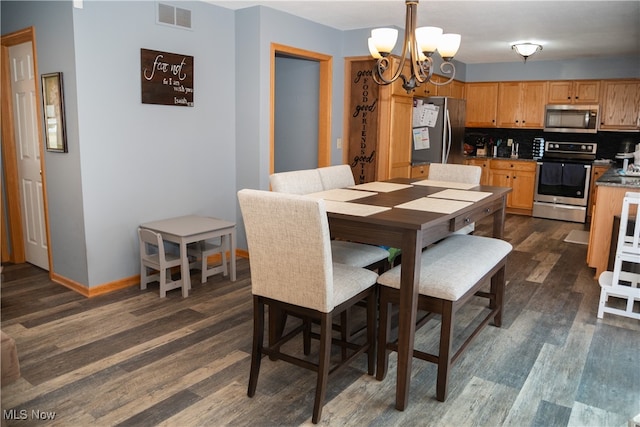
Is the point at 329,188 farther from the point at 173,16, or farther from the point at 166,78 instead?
the point at 173,16

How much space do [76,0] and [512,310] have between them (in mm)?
3715

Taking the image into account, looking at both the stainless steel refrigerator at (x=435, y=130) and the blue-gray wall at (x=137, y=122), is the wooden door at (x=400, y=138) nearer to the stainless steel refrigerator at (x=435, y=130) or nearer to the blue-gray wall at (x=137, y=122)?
the stainless steel refrigerator at (x=435, y=130)

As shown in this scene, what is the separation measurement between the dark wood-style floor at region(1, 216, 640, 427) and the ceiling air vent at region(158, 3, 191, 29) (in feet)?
7.09

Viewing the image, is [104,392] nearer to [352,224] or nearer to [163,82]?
[352,224]

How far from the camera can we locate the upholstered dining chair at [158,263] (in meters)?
3.64

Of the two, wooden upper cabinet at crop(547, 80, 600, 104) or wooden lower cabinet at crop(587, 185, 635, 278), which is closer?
wooden lower cabinet at crop(587, 185, 635, 278)

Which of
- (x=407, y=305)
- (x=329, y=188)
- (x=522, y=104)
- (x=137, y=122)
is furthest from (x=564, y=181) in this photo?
(x=137, y=122)

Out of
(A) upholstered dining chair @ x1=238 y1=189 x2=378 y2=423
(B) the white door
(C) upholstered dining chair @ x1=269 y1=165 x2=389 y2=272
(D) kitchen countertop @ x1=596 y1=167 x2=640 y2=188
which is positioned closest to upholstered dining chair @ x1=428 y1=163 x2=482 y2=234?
(C) upholstered dining chair @ x1=269 y1=165 x2=389 y2=272

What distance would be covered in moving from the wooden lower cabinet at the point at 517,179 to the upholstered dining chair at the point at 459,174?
376 centimetres

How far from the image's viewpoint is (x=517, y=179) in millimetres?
7215

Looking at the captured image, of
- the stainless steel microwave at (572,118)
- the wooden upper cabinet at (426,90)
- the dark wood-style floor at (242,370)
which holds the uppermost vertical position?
the wooden upper cabinet at (426,90)

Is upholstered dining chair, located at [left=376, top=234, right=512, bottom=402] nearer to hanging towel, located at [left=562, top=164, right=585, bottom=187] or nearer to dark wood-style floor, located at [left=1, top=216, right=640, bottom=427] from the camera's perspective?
dark wood-style floor, located at [left=1, top=216, right=640, bottom=427]

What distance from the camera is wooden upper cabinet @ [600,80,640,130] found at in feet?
21.4

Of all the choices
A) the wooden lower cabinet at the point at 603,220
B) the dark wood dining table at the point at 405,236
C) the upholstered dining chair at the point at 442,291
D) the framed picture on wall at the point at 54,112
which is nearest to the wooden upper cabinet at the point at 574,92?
the wooden lower cabinet at the point at 603,220
